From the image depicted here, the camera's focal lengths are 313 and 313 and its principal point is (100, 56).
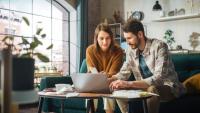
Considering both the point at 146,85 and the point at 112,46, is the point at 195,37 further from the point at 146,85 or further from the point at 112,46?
the point at 146,85

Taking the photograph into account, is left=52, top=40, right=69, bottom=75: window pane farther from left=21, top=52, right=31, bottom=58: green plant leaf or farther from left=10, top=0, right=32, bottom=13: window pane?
left=21, top=52, right=31, bottom=58: green plant leaf

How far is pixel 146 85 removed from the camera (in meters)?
2.27

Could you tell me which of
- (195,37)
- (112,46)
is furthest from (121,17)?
(112,46)

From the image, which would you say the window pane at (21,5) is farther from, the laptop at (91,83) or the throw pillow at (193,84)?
the throw pillow at (193,84)

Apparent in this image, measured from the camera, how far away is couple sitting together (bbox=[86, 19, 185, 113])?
2.25 meters

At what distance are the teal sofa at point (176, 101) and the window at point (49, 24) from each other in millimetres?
1522

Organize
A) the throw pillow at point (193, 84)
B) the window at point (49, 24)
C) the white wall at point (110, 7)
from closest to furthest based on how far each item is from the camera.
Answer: the throw pillow at point (193, 84) < the window at point (49, 24) < the white wall at point (110, 7)

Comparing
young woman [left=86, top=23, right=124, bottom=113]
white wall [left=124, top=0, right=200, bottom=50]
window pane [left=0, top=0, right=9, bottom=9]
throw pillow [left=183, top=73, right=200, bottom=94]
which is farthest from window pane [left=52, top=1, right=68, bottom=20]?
throw pillow [left=183, top=73, right=200, bottom=94]

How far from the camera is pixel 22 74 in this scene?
3.50 feet

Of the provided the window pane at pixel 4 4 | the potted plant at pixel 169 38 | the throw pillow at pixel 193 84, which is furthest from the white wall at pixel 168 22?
the throw pillow at pixel 193 84

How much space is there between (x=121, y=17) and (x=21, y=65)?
17.3 feet

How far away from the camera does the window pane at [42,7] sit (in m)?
5.26

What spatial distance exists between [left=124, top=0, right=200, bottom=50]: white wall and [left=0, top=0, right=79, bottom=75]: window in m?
1.21

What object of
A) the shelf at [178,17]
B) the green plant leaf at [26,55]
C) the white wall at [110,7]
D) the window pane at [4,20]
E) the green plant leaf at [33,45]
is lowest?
the green plant leaf at [26,55]
